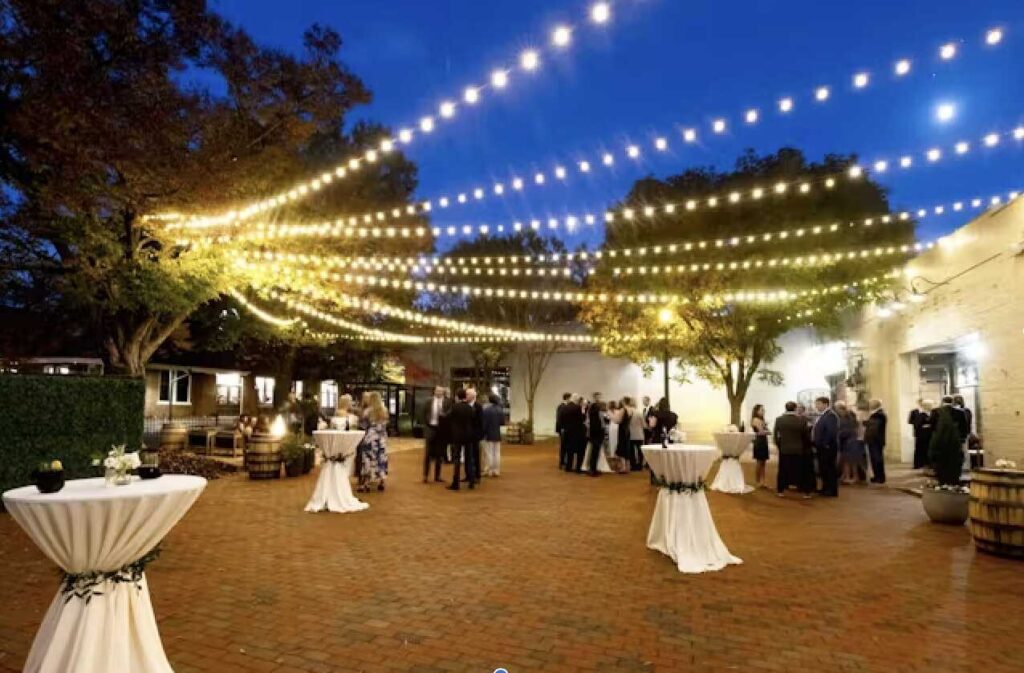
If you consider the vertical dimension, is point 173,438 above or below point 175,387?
below

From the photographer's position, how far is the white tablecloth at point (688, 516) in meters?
5.79

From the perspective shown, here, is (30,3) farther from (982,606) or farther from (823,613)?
(982,606)

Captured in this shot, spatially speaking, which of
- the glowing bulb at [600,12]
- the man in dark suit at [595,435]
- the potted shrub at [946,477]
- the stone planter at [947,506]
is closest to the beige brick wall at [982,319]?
the potted shrub at [946,477]

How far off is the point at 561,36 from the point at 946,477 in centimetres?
680

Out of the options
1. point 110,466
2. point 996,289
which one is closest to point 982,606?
point 110,466

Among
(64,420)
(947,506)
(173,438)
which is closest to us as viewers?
(947,506)

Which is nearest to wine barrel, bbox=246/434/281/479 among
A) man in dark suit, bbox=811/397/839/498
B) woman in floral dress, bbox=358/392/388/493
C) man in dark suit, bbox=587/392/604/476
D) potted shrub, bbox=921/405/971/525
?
woman in floral dress, bbox=358/392/388/493

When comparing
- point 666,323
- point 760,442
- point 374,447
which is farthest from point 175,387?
point 760,442

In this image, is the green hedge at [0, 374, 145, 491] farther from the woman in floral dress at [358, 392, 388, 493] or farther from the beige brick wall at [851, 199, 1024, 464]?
the beige brick wall at [851, 199, 1024, 464]

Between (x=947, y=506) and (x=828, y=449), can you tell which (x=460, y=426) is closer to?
(x=828, y=449)

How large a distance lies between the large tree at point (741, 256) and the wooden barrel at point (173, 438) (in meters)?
11.2

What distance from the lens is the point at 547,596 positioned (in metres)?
4.85

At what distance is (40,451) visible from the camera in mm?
8672

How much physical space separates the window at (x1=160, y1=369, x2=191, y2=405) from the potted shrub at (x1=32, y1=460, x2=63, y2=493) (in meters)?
23.1
